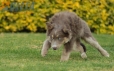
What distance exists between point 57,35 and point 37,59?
86 cm

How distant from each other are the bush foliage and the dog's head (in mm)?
6455

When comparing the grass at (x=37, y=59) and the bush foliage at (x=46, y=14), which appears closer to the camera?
the grass at (x=37, y=59)

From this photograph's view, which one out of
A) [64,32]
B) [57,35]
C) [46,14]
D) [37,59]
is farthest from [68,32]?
[46,14]

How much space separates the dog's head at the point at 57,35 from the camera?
9.30 metres

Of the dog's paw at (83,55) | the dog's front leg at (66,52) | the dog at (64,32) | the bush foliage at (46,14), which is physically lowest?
the bush foliage at (46,14)

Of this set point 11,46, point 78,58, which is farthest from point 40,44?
point 78,58

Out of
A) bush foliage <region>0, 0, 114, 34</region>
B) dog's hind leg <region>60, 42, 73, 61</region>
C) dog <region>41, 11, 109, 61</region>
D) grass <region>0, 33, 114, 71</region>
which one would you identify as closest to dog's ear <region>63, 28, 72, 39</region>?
dog <region>41, 11, 109, 61</region>

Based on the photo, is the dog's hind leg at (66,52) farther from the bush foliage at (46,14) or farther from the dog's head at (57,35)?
the bush foliage at (46,14)

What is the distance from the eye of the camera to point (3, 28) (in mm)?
16109

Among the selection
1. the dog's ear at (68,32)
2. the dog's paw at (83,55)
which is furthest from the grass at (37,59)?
the dog's ear at (68,32)

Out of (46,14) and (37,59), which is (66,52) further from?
(46,14)

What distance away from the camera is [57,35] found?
9.30 metres

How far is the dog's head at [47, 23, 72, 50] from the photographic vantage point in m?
9.30

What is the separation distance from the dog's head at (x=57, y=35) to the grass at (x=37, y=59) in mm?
401
